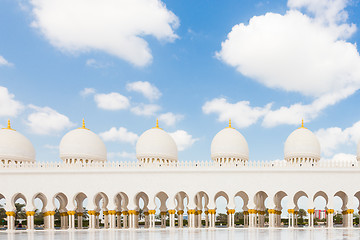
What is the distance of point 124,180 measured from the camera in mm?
24891

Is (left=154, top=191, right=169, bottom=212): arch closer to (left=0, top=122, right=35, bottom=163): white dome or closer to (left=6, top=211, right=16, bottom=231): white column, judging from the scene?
(left=6, top=211, right=16, bottom=231): white column

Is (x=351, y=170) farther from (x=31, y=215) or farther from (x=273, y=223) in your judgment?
(x=31, y=215)

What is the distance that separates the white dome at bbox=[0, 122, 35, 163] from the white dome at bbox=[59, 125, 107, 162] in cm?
256

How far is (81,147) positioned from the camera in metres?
27.8

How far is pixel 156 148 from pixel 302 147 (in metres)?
10.2

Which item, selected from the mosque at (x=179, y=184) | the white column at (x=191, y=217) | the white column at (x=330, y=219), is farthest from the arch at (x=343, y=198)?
the white column at (x=191, y=217)

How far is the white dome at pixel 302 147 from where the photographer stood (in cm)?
2742

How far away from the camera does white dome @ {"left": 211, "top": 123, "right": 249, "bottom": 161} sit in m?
27.4

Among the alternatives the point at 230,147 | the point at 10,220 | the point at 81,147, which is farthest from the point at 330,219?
the point at 10,220

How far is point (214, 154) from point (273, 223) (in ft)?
20.9

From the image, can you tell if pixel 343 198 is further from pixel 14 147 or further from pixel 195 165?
pixel 14 147

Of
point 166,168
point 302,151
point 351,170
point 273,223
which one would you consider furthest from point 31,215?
point 351,170

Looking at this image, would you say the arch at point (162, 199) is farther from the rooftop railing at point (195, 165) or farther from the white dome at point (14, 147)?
the white dome at point (14, 147)

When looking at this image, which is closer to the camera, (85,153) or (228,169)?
(228,169)
